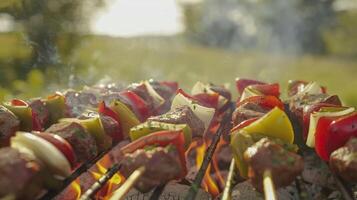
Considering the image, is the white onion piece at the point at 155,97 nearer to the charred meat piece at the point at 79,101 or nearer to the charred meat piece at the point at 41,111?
the charred meat piece at the point at 79,101

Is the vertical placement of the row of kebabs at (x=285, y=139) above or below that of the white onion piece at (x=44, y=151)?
below

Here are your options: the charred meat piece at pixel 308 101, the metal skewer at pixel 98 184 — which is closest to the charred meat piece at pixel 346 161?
the charred meat piece at pixel 308 101

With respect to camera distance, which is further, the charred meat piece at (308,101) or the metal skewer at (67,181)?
the charred meat piece at (308,101)

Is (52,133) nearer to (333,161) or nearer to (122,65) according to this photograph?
(333,161)

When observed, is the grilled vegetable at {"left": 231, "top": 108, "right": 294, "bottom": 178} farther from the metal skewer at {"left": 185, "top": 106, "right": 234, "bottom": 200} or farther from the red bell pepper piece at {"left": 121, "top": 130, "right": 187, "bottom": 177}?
the red bell pepper piece at {"left": 121, "top": 130, "right": 187, "bottom": 177}

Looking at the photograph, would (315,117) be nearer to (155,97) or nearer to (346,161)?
(346,161)

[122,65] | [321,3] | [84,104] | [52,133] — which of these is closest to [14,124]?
[52,133]

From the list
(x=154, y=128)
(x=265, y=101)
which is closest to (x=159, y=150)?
(x=154, y=128)
